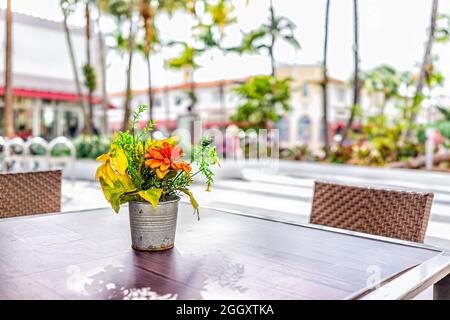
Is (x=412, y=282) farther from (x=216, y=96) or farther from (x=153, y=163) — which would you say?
(x=216, y=96)

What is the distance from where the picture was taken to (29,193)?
232cm

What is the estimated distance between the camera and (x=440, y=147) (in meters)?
10.7

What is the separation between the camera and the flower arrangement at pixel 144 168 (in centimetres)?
138

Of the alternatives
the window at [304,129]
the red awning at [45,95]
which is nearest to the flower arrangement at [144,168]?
the red awning at [45,95]

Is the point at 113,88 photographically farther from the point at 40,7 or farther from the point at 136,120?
the point at 136,120

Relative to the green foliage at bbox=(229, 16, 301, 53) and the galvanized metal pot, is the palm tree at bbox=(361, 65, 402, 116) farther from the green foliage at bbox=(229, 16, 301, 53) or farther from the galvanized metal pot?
the galvanized metal pot

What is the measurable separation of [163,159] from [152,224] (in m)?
0.21

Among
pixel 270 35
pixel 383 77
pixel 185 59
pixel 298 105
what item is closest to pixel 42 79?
pixel 185 59

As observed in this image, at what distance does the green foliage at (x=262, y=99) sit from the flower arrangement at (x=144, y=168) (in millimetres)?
10328

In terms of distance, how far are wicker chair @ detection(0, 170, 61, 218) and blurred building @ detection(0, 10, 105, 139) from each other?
1287 centimetres

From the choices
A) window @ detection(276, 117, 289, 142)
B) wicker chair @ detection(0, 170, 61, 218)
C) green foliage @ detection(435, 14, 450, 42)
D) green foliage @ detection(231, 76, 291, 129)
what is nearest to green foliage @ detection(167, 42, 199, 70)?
green foliage @ detection(231, 76, 291, 129)

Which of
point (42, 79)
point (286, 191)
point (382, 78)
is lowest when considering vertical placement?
point (286, 191)
